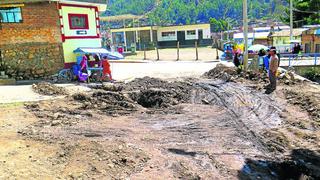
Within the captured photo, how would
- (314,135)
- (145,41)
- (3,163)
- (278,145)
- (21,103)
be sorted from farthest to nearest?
1. (145,41)
2. (21,103)
3. (314,135)
4. (278,145)
5. (3,163)

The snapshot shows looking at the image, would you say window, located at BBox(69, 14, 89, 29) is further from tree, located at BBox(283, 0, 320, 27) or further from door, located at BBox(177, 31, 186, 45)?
door, located at BBox(177, 31, 186, 45)

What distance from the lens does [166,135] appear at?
9180 mm

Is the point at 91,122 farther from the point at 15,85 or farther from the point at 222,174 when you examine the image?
the point at 15,85

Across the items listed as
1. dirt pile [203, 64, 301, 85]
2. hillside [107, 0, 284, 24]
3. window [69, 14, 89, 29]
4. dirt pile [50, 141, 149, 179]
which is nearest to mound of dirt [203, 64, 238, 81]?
dirt pile [203, 64, 301, 85]

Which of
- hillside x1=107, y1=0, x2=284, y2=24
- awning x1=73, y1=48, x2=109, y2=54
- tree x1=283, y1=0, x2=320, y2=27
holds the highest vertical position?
hillside x1=107, y1=0, x2=284, y2=24

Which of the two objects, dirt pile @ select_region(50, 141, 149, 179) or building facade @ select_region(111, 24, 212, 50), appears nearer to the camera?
dirt pile @ select_region(50, 141, 149, 179)

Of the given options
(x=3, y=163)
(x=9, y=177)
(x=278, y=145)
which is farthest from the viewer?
(x=278, y=145)

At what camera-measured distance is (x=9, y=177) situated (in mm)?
5938

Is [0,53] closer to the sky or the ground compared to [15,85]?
closer to the sky

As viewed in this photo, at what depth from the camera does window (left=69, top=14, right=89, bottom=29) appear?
19688 millimetres

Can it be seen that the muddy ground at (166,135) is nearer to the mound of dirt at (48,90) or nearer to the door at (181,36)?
the mound of dirt at (48,90)

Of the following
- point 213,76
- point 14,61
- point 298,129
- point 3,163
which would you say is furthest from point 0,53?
point 298,129

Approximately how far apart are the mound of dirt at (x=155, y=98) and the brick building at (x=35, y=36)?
6852mm

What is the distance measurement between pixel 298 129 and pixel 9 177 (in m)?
7.17
